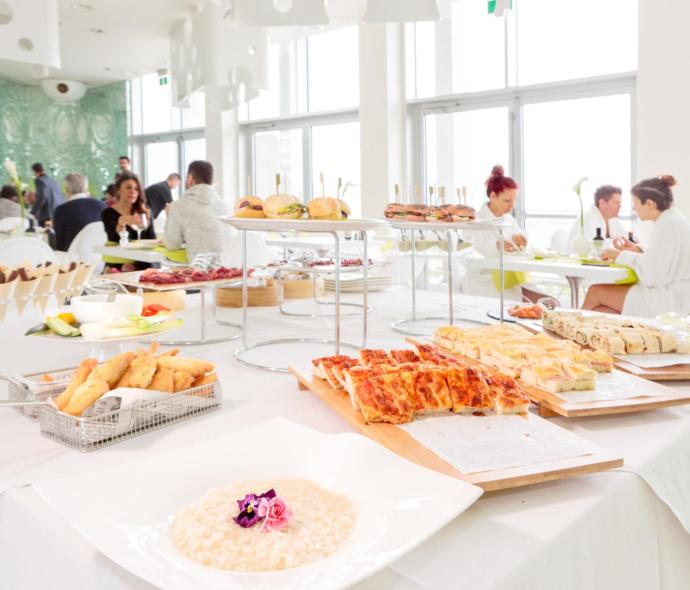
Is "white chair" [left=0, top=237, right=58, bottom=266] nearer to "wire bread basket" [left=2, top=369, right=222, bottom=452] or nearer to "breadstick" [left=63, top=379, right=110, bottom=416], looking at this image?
"wire bread basket" [left=2, top=369, right=222, bottom=452]

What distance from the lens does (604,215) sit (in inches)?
187

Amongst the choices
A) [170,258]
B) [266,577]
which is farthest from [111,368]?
[170,258]

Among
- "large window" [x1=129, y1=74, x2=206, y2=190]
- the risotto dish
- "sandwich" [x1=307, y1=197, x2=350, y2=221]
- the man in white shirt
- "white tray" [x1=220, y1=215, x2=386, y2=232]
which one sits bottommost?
the risotto dish

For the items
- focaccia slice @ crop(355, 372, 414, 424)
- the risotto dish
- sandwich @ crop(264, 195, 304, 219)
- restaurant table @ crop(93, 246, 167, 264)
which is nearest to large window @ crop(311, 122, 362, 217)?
restaurant table @ crop(93, 246, 167, 264)

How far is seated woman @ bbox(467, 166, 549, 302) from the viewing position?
382cm

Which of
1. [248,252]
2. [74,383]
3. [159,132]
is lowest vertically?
[74,383]

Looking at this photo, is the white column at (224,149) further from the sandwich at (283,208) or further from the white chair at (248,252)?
the sandwich at (283,208)

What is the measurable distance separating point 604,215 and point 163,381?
4361mm

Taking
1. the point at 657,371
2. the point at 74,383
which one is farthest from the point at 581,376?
the point at 74,383

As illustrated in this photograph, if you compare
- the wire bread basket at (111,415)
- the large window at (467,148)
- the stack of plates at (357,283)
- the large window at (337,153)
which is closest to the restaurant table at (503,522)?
the wire bread basket at (111,415)

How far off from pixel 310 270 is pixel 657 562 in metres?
1.13

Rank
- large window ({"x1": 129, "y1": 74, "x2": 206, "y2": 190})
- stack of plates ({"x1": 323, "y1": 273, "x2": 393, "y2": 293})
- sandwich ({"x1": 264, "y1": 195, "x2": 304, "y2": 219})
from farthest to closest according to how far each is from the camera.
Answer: large window ({"x1": 129, "y1": 74, "x2": 206, "y2": 190})
stack of plates ({"x1": 323, "y1": 273, "x2": 393, "y2": 293})
sandwich ({"x1": 264, "y1": 195, "x2": 304, "y2": 219})

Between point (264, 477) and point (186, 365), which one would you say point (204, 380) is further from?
point (264, 477)

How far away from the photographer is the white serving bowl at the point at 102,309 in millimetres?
1181
